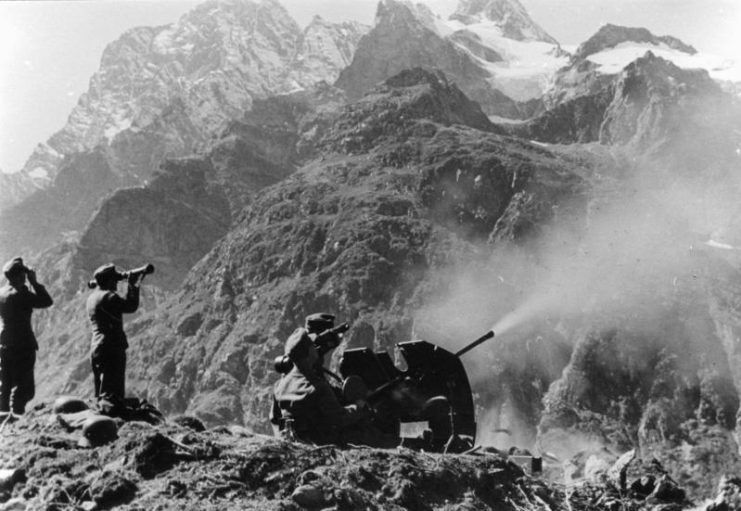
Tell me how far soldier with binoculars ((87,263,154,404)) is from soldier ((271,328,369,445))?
3134 mm

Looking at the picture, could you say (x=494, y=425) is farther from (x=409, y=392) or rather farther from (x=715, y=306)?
(x=409, y=392)

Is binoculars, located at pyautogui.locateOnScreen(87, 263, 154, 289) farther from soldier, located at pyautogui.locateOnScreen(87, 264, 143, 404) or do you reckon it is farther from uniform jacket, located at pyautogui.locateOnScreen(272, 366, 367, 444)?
uniform jacket, located at pyautogui.locateOnScreen(272, 366, 367, 444)

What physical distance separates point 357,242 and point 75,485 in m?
181

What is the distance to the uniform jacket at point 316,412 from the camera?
52.5 feet

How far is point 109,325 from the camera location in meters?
17.6

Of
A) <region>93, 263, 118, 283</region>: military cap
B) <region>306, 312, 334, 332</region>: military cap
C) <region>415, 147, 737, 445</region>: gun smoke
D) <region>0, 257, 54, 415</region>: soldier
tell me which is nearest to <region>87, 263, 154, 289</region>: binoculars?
<region>93, 263, 118, 283</region>: military cap

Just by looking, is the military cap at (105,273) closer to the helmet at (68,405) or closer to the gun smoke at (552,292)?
the helmet at (68,405)

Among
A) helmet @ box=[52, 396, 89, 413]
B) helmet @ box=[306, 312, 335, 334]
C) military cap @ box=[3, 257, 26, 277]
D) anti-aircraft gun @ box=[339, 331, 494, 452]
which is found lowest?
anti-aircraft gun @ box=[339, 331, 494, 452]

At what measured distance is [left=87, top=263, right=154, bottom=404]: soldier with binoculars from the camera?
57.2 ft

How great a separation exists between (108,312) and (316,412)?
431cm

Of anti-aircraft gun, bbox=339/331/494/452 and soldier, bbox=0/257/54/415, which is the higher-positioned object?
soldier, bbox=0/257/54/415

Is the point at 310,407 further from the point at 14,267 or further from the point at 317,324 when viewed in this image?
the point at 14,267

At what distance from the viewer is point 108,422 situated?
14.9 m

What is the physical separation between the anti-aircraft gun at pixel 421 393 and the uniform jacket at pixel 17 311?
20.2ft
